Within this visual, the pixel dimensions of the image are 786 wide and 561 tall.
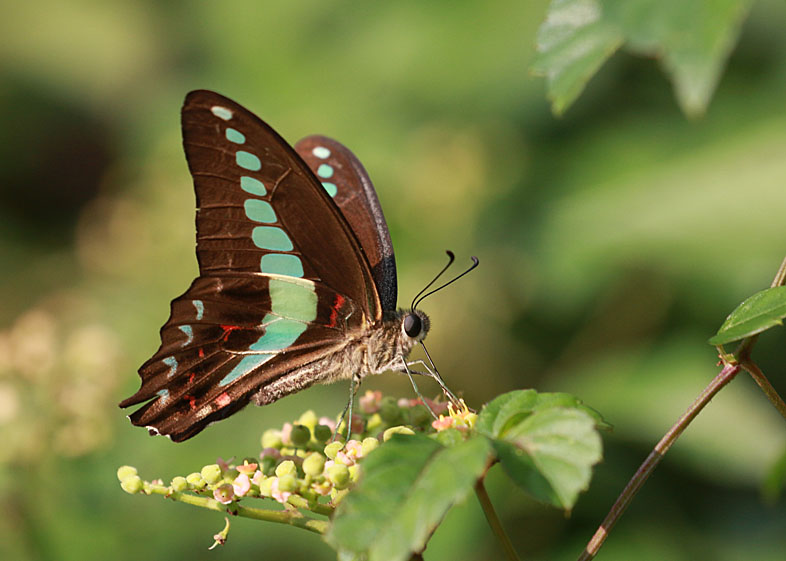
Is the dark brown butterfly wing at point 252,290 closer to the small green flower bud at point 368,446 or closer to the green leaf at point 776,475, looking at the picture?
the small green flower bud at point 368,446

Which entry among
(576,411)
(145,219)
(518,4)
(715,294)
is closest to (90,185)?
(145,219)

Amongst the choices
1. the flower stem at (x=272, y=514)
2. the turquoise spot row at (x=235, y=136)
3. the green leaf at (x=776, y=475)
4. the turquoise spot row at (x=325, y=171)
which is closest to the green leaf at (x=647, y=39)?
the flower stem at (x=272, y=514)

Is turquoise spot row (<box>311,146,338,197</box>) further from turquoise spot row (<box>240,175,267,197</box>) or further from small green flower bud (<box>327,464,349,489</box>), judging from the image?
small green flower bud (<box>327,464,349,489</box>)

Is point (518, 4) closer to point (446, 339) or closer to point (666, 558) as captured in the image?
point (446, 339)

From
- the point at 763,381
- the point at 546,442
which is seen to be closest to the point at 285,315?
the point at 546,442

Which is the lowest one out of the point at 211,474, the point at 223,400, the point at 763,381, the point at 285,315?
the point at 763,381

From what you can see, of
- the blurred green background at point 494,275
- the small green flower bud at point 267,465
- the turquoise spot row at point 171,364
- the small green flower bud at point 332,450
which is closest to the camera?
the small green flower bud at point 332,450

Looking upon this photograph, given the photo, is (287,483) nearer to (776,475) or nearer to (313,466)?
(313,466)
